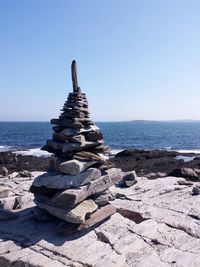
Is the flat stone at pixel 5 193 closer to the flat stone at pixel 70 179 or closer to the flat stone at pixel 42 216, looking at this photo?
the flat stone at pixel 42 216

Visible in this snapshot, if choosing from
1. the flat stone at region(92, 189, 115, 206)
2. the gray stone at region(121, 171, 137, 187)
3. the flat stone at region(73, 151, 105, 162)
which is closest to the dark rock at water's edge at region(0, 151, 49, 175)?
the gray stone at region(121, 171, 137, 187)

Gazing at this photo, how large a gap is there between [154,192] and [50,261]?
5.09m

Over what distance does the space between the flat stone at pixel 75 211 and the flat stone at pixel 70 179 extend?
1.62ft

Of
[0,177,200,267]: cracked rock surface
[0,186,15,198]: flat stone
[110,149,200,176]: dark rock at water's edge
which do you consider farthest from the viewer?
[110,149,200,176]: dark rock at water's edge

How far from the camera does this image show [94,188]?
941cm

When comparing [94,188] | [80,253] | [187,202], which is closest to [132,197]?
[187,202]

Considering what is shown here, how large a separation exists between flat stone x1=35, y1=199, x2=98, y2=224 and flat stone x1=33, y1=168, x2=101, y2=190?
0.49 m

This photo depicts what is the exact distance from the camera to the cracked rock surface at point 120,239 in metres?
7.69

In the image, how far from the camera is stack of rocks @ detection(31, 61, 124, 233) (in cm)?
889

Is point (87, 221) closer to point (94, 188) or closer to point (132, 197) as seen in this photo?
point (94, 188)

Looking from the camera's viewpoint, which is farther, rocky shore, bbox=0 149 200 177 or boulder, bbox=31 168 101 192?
rocky shore, bbox=0 149 200 177

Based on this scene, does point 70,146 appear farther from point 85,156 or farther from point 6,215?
point 6,215

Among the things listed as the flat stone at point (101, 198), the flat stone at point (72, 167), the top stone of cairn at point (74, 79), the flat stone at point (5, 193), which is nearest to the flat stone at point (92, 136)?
the flat stone at point (72, 167)

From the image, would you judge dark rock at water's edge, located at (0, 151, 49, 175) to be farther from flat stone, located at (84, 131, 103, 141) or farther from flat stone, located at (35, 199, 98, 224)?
flat stone, located at (35, 199, 98, 224)
